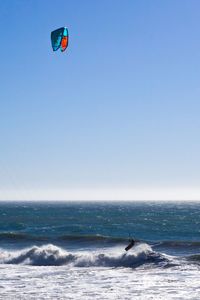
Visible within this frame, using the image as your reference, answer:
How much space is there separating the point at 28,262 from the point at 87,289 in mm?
11299

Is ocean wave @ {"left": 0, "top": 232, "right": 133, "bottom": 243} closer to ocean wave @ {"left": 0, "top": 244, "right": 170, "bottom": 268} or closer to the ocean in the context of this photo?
the ocean

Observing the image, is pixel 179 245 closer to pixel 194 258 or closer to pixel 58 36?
pixel 194 258

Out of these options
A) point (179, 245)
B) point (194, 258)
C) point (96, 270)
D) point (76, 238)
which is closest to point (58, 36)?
point (96, 270)

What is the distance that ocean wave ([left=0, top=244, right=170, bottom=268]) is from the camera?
29844 mm

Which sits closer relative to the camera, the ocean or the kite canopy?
the ocean

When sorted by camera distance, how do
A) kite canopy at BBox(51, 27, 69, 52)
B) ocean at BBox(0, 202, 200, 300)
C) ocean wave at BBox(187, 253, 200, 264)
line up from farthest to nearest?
ocean wave at BBox(187, 253, 200, 264) < kite canopy at BBox(51, 27, 69, 52) < ocean at BBox(0, 202, 200, 300)

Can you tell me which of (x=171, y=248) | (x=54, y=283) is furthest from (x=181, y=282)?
(x=171, y=248)

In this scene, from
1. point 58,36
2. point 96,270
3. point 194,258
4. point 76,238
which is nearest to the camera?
point 96,270

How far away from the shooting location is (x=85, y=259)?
3097cm

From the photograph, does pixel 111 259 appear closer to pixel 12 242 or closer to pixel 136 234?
pixel 12 242

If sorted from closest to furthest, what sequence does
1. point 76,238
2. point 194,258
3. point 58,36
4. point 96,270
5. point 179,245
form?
point 96,270
point 58,36
point 194,258
point 179,245
point 76,238

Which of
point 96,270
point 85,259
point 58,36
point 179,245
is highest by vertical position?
point 58,36

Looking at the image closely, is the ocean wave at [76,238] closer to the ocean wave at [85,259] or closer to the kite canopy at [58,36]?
the ocean wave at [85,259]

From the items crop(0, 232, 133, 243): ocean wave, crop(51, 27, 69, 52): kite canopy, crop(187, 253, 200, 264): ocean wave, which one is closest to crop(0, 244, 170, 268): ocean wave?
crop(187, 253, 200, 264): ocean wave
